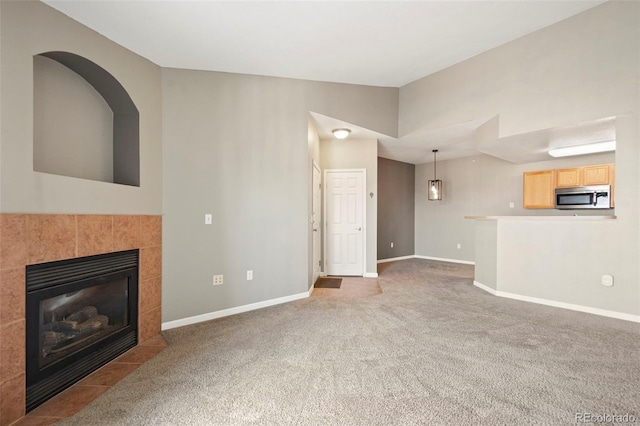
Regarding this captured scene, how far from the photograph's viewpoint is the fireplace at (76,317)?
1.93 metres

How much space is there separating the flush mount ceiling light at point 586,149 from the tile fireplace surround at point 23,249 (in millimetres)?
6196

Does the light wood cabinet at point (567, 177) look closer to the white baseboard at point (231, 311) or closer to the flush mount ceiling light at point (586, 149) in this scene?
the flush mount ceiling light at point (586, 149)

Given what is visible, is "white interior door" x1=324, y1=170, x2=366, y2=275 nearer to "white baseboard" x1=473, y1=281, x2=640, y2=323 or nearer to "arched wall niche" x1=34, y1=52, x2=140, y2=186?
"white baseboard" x1=473, y1=281, x2=640, y2=323

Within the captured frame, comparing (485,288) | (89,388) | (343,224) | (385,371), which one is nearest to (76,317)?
(89,388)

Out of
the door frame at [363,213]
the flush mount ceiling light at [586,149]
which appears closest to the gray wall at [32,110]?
the door frame at [363,213]

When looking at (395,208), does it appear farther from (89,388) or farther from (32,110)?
(32,110)

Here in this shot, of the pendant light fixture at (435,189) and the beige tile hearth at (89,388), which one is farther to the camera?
the pendant light fixture at (435,189)

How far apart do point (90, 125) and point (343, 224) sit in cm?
407

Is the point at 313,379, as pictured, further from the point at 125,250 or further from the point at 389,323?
the point at 125,250

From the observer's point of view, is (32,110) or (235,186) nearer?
(32,110)

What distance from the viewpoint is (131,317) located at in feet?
9.09

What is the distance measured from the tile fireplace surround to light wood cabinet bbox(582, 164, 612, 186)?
22.6 feet

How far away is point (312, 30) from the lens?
301cm

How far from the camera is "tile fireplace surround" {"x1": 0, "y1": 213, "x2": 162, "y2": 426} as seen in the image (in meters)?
1.75
